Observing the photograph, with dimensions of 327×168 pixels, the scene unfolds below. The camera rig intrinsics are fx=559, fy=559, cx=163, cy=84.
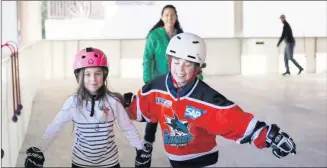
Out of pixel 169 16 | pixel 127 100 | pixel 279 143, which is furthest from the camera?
pixel 169 16

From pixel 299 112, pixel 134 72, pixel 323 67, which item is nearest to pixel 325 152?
pixel 299 112

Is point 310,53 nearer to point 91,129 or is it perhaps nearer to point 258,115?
point 258,115

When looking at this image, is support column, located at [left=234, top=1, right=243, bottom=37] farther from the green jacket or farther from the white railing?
the green jacket

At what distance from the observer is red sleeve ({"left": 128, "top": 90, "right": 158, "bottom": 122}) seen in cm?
265

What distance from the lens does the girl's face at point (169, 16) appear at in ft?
13.4

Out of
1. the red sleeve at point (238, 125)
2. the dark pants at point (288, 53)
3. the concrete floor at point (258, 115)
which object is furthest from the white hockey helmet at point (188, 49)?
the dark pants at point (288, 53)

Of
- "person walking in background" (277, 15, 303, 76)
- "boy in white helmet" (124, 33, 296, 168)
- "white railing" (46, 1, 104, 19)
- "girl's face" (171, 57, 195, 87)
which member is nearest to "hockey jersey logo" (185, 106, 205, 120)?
"boy in white helmet" (124, 33, 296, 168)

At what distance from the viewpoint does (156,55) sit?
4.26 metres

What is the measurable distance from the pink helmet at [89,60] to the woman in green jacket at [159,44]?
1.71 m

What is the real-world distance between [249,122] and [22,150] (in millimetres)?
3319

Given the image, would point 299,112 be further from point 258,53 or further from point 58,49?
point 58,49

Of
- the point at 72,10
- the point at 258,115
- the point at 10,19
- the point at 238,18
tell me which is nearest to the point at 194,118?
the point at 258,115

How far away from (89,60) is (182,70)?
0.41 m

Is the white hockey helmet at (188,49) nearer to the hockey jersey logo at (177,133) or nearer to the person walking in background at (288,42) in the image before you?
the hockey jersey logo at (177,133)
